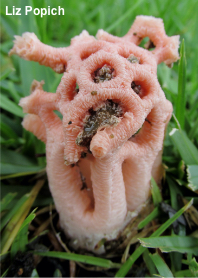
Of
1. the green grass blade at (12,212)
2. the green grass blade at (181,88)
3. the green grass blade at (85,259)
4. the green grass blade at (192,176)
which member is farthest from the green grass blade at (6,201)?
the green grass blade at (181,88)

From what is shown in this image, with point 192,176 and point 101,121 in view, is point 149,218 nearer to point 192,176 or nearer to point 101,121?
point 192,176

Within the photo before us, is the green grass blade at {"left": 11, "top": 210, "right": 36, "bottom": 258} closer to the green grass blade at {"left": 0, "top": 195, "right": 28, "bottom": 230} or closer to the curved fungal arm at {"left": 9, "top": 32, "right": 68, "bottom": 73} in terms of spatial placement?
the green grass blade at {"left": 0, "top": 195, "right": 28, "bottom": 230}

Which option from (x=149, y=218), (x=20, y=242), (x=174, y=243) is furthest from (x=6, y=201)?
(x=174, y=243)

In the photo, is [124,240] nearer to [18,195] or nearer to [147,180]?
[147,180]

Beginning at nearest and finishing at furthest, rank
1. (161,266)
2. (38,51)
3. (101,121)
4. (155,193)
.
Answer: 1. (101,121)
2. (38,51)
3. (161,266)
4. (155,193)

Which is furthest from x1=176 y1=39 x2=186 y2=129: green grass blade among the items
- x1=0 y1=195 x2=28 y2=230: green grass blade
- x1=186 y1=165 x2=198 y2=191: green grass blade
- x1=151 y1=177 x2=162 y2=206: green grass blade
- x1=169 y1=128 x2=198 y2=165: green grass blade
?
x1=0 y1=195 x2=28 y2=230: green grass blade

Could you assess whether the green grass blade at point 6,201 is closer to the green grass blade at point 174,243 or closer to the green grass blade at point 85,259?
the green grass blade at point 85,259
